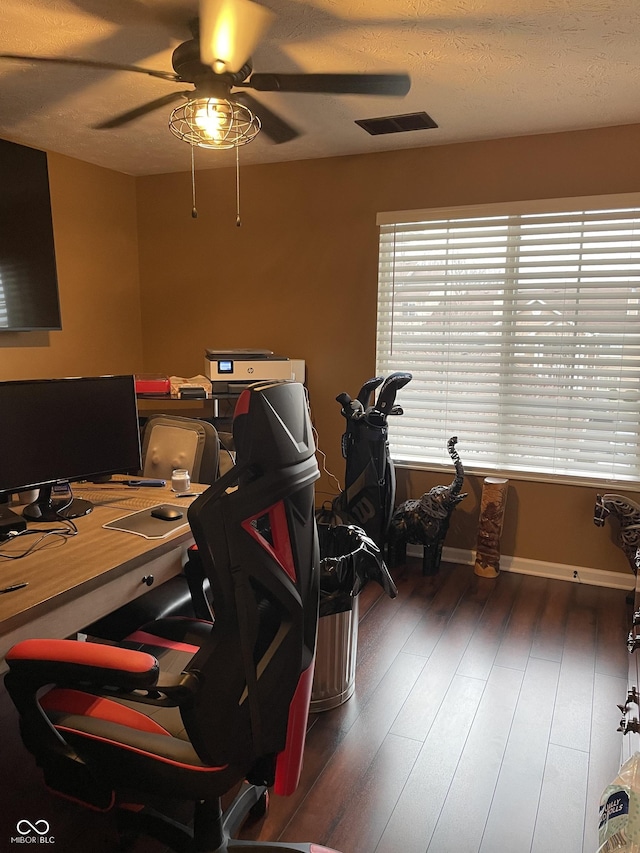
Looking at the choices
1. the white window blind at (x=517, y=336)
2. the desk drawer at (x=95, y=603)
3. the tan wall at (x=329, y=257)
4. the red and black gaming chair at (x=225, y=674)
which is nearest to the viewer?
the red and black gaming chair at (x=225, y=674)

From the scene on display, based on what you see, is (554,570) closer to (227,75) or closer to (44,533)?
(44,533)

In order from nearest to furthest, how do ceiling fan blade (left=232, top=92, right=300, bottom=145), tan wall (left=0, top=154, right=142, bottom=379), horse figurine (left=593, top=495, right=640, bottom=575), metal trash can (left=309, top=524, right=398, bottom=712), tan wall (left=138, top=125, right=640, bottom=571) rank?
metal trash can (left=309, top=524, right=398, bottom=712)
ceiling fan blade (left=232, top=92, right=300, bottom=145)
horse figurine (left=593, top=495, right=640, bottom=575)
tan wall (left=138, top=125, right=640, bottom=571)
tan wall (left=0, top=154, right=142, bottom=379)

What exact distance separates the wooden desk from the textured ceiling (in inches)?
69.4

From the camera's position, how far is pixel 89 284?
418 cm

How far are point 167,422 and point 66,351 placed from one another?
1.74m

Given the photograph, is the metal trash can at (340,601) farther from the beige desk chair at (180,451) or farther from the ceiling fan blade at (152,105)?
the ceiling fan blade at (152,105)

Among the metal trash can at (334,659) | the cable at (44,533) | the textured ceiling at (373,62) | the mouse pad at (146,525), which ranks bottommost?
the metal trash can at (334,659)

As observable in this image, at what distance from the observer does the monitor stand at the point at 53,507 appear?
6.70 feet

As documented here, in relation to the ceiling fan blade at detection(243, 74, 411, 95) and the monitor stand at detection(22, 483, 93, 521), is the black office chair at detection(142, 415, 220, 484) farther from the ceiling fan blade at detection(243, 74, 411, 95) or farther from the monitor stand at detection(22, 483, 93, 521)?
the ceiling fan blade at detection(243, 74, 411, 95)

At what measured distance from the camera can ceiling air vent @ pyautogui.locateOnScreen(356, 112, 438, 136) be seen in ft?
10.2

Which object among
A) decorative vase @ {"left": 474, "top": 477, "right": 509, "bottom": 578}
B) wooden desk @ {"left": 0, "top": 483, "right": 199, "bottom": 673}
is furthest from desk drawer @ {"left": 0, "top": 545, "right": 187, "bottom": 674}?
decorative vase @ {"left": 474, "top": 477, "right": 509, "bottom": 578}

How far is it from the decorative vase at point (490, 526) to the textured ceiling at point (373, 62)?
6.50ft

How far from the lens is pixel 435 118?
313 cm

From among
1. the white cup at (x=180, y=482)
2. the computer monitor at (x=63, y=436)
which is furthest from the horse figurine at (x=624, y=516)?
the computer monitor at (x=63, y=436)
